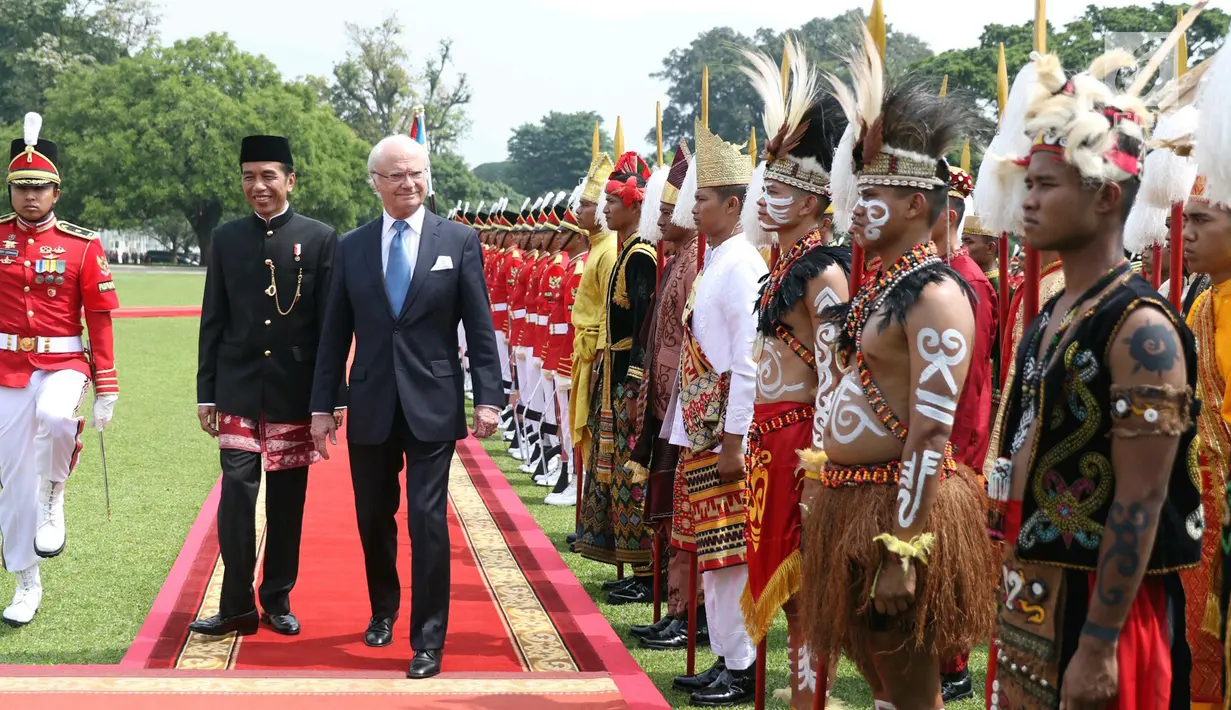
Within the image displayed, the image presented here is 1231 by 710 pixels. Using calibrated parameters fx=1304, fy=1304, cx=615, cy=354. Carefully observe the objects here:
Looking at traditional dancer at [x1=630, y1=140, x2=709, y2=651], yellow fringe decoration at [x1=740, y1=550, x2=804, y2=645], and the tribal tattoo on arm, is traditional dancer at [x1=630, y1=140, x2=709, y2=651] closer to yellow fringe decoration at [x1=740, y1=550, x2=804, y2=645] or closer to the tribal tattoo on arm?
yellow fringe decoration at [x1=740, y1=550, x2=804, y2=645]

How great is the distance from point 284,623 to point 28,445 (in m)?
1.57

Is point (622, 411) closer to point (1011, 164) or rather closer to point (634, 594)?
point (634, 594)

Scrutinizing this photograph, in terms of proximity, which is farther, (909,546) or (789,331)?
(789,331)

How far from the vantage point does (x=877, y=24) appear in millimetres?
4145

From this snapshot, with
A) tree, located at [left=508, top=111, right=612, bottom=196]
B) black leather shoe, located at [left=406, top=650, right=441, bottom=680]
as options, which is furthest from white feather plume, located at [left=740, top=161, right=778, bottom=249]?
tree, located at [left=508, top=111, right=612, bottom=196]

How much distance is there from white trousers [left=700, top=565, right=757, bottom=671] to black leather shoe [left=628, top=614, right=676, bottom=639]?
0.81 m

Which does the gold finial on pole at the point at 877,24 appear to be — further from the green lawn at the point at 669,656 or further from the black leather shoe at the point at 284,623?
the black leather shoe at the point at 284,623

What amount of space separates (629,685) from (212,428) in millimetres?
2425

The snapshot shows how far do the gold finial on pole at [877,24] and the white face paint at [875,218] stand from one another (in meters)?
0.53

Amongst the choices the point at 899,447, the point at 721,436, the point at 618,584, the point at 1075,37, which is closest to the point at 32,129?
the point at 618,584

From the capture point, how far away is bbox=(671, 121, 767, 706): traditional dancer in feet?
17.1

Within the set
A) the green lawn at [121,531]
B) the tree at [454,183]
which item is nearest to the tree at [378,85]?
the tree at [454,183]

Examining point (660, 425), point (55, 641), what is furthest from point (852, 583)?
point (55, 641)

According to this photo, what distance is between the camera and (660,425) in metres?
6.28
